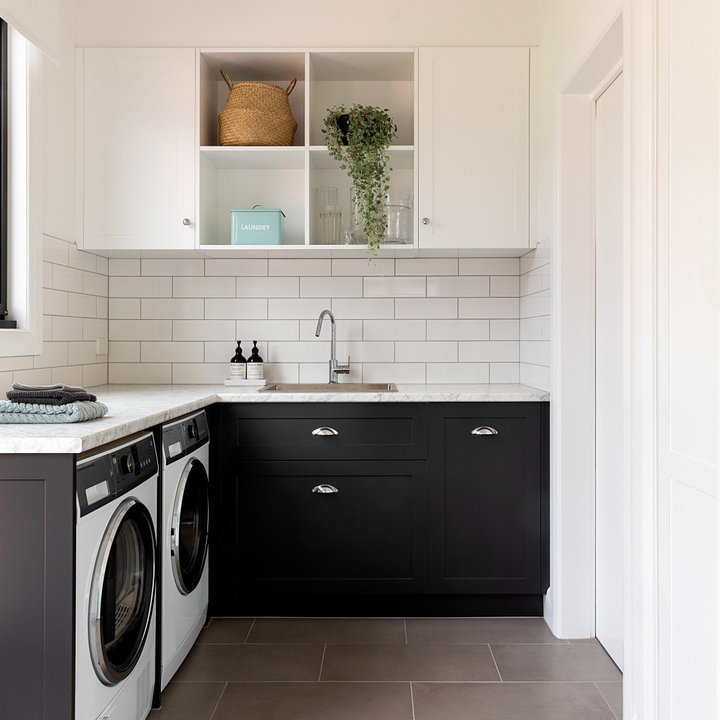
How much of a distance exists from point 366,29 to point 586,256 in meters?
1.39

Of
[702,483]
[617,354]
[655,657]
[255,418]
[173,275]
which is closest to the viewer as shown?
[702,483]

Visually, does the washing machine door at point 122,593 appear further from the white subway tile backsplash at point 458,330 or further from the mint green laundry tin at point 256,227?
the white subway tile backsplash at point 458,330

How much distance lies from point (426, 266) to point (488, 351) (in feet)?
1.72

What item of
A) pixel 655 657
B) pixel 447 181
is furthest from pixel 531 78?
pixel 655 657

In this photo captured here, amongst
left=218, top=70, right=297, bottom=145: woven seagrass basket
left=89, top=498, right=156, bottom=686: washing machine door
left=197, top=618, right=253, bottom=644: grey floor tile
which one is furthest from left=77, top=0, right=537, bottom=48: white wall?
left=197, top=618, right=253, bottom=644: grey floor tile

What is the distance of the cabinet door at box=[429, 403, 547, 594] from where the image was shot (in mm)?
2811

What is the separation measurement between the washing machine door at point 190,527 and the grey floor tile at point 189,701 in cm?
30

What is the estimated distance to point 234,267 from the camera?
340cm

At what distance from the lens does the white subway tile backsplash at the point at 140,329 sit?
3.41 m

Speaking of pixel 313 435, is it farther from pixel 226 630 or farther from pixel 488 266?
pixel 488 266

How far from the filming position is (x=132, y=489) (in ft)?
6.09

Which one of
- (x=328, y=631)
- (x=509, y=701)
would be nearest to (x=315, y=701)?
(x=328, y=631)

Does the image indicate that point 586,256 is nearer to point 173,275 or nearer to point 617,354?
point 617,354

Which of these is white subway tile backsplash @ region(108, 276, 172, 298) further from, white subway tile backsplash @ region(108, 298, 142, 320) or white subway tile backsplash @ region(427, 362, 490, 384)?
white subway tile backsplash @ region(427, 362, 490, 384)
